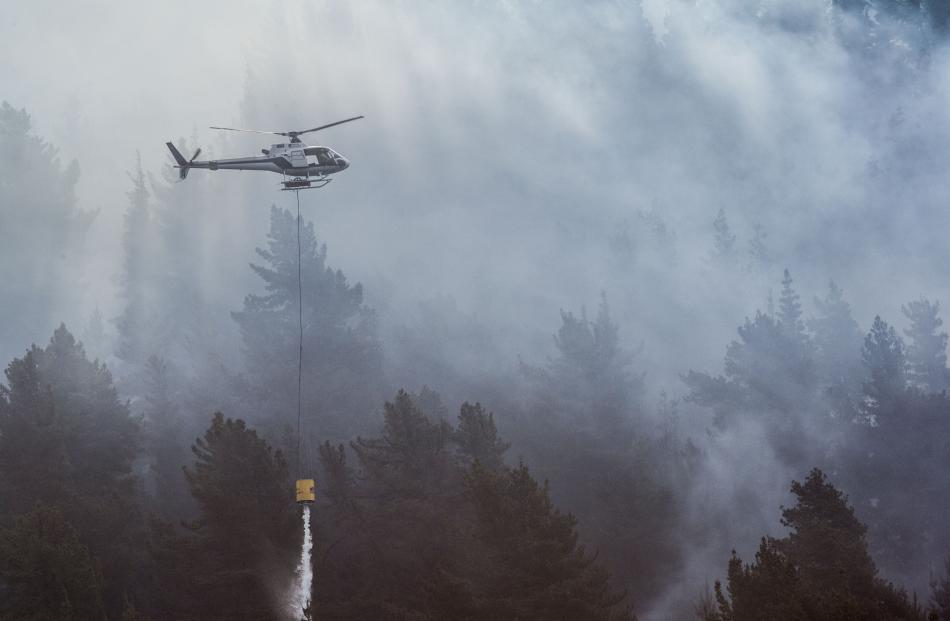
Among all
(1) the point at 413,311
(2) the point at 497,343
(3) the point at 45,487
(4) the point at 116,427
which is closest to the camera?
(3) the point at 45,487

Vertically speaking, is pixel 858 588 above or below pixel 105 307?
below

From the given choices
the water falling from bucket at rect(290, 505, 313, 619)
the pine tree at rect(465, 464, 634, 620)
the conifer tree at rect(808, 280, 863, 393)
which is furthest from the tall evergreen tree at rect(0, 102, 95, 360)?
the pine tree at rect(465, 464, 634, 620)

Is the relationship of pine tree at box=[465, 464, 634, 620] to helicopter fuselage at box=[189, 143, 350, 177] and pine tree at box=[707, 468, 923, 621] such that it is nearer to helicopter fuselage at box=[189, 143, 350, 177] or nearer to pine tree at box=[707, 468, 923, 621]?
pine tree at box=[707, 468, 923, 621]

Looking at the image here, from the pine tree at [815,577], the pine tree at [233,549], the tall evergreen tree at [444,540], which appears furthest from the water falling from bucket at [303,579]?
the pine tree at [815,577]

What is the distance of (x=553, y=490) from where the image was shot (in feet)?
252

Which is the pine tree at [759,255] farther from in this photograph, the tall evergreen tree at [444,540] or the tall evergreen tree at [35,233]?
the tall evergreen tree at [444,540]

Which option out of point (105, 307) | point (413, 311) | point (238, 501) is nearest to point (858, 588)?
point (238, 501)

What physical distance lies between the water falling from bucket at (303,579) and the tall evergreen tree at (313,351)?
3110 centimetres

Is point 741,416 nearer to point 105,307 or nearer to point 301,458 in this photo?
point 301,458

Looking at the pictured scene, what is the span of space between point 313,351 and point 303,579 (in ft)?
123

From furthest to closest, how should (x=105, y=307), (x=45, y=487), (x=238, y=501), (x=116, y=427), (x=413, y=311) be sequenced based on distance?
(x=105, y=307) < (x=413, y=311) < (x=116, y=427) < (x=45, y=487) < (x=238, y=501)

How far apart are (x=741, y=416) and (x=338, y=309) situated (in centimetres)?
3421

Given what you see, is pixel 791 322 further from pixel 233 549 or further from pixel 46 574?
pixel 46 574

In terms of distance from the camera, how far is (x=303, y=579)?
5250 centimetres
